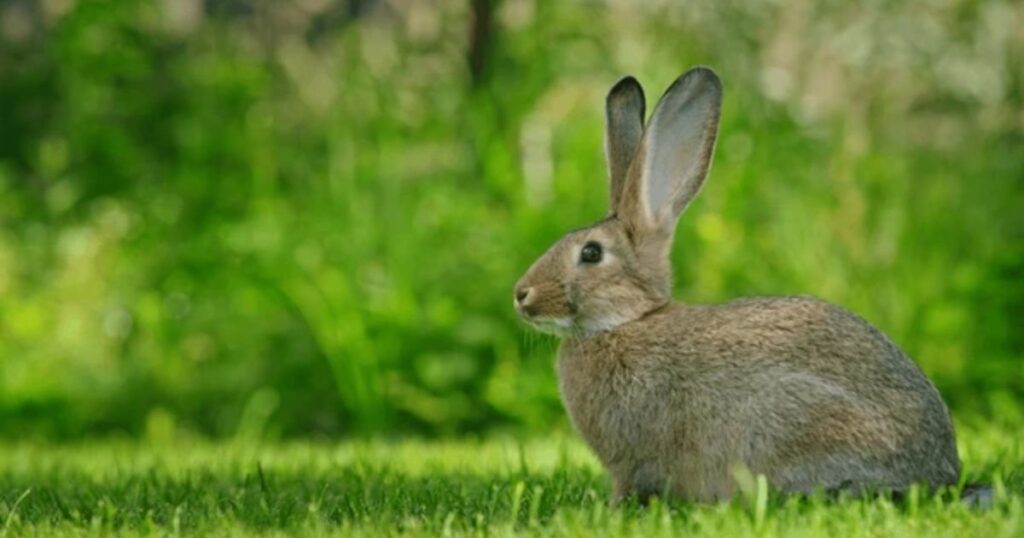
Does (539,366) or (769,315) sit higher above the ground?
(769,315)

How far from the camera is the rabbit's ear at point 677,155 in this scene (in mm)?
4688

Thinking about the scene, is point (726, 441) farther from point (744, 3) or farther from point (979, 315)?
point (744, 3)

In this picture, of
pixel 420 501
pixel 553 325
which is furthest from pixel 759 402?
pixel 420 501

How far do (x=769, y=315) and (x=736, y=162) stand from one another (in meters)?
4.39

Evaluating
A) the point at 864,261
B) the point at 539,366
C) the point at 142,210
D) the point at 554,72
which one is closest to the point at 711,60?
the point at 554,72

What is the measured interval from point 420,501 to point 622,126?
125 centimetres

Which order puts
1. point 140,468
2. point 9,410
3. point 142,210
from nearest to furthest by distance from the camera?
point 140,468 → point 9,410 → point 142,210

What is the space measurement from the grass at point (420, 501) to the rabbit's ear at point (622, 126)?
92 cm

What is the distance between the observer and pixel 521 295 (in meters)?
4.65

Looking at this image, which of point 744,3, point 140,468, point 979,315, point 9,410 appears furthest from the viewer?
point 744,3

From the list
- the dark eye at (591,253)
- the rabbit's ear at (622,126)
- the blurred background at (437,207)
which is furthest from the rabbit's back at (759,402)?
the blurred background at (437,207)

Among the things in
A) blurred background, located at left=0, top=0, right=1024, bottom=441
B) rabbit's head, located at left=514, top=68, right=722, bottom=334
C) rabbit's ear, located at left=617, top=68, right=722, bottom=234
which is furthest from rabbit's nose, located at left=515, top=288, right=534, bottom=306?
blurred background, located at left=0, top=0, right=1024, bottom=441

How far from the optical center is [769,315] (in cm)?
444

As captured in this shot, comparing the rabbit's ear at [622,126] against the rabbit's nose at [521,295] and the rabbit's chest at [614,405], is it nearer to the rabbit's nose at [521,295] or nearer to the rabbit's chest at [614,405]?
the rabbit's nose at [521,295]
